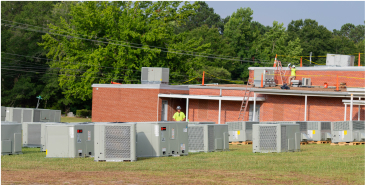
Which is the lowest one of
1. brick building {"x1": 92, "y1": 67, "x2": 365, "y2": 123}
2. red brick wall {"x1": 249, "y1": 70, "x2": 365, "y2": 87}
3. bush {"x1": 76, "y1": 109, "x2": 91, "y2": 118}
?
bush {"x1": 76, "y1": 109, "x2": 91, "y2": 118}

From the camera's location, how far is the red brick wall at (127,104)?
3566cm

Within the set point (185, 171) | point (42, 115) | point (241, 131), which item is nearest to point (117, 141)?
point (185, 171)

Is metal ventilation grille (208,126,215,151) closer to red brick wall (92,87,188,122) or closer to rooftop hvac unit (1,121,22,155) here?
rooftop hvac unit (1,121,22,155)

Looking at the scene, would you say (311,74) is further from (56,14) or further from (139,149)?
(56,14)

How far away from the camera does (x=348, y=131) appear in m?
21.3

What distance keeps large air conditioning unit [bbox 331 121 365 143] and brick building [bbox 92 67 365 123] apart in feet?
20.8

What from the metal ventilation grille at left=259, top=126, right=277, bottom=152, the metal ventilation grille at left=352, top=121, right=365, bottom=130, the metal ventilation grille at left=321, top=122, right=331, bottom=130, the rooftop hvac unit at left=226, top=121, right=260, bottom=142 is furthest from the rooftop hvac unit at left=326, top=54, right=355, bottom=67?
the metal ventilation grille at left=259, top=126, right=277, bottom=152

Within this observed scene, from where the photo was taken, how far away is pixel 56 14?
67.8 meters

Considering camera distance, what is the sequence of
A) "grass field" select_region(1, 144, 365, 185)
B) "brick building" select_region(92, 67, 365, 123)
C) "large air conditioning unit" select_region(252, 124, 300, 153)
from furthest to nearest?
"brick building" select_region(92, 67, 365, 123) → "large air conditioning unit" select_region(252, 124, 300, 153) → "grass field" select_region(1, 144, 365, 185)

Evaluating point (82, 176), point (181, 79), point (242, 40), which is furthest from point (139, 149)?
point (242, 40)

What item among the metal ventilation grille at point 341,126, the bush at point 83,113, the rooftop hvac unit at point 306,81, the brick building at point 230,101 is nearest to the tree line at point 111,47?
the bush at point 83,113

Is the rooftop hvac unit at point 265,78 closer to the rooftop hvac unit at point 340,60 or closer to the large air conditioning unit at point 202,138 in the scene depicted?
the rooftop hvac unit at point 340,60

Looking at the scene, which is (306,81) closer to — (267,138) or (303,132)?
(303,132)

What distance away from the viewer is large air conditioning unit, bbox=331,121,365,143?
2130cm
